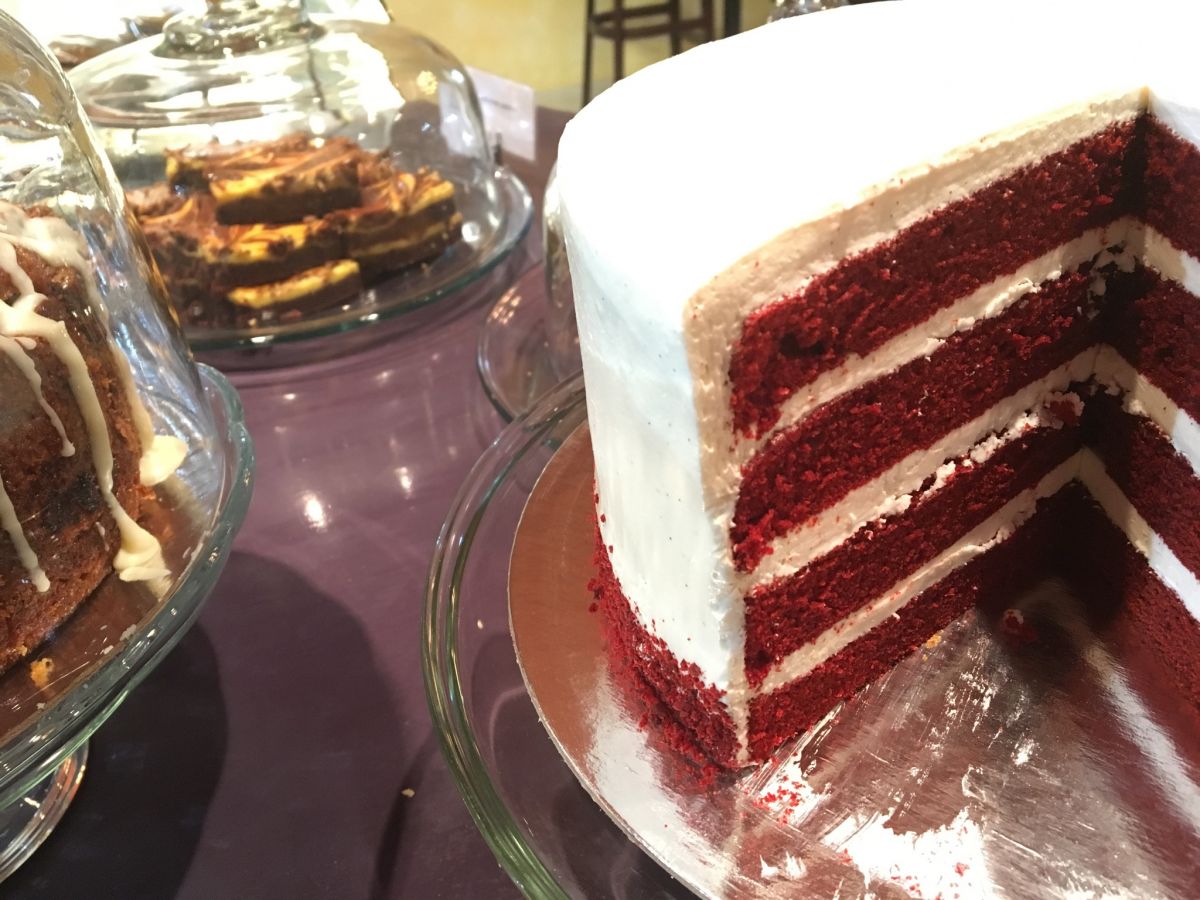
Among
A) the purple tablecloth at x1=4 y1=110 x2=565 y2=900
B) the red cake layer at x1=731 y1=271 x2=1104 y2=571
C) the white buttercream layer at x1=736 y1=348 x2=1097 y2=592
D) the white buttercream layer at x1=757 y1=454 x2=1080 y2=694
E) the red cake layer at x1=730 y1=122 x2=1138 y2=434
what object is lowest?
the purple tablecloth at x1=4 y1=110 x2=565 y2=900

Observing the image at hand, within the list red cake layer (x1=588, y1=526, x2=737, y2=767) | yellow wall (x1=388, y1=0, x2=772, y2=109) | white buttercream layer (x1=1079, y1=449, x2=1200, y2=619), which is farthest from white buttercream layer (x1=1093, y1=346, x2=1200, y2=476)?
yellow wall (x1=388, y1=0, x2=772, y2=109)

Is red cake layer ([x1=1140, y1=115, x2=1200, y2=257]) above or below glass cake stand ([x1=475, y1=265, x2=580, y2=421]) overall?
above

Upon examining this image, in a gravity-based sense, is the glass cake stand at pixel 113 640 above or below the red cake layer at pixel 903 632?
above

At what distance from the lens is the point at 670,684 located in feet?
3.74

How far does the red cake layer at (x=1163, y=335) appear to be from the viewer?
3.64ft

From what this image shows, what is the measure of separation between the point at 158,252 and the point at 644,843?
167cm

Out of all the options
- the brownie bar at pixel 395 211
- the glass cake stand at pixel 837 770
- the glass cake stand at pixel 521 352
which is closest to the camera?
the glass cake stand at pixel 837 770

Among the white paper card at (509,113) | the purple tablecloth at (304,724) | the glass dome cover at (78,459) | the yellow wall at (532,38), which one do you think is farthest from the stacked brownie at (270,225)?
the yellow wall at (532,38)

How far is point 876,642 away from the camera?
124cm

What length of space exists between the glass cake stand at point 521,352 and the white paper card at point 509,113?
2.36 ft

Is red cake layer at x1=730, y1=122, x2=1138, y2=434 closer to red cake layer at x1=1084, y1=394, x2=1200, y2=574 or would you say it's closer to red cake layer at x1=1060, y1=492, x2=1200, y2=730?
red cake layer at x1=1084, y1=394, x2=1200, y2=574

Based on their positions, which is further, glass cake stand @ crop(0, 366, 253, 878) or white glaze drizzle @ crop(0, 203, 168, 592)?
white glaze drizzle @ crop(0, 203, 168, 592)

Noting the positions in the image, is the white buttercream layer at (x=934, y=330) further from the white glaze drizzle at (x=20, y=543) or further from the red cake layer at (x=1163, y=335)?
the white glaze drizzle at (x=20, y=543)

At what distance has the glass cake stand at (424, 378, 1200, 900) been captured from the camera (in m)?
0.99
